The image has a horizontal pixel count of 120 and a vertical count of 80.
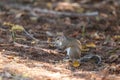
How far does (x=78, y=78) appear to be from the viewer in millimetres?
4949

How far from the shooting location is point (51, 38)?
681 centimetres

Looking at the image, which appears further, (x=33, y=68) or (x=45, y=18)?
(x=45, y=18)

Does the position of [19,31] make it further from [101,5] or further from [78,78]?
[101,5]

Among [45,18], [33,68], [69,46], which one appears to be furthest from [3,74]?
[45,18]

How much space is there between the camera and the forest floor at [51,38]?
507cm

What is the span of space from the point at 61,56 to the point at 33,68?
29.9 inches

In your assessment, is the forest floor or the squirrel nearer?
the forest floor

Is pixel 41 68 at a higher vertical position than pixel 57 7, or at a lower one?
lower

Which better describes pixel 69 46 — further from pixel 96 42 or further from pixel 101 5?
pixel 101 5

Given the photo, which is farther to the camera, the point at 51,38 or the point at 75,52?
the point at 51,38

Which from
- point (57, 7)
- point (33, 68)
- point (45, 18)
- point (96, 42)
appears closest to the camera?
point (33, 68)

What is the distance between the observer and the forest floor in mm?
5070

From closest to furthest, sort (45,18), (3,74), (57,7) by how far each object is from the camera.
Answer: (3,74) < (45,18) < (57,7)

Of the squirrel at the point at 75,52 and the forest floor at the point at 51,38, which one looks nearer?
the forest floor at the point at 51,38
